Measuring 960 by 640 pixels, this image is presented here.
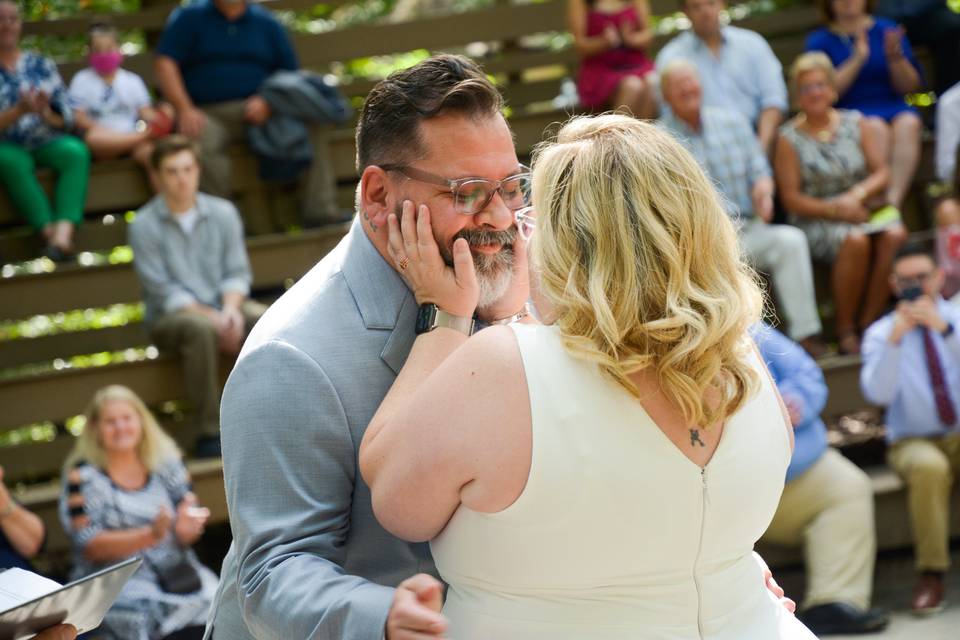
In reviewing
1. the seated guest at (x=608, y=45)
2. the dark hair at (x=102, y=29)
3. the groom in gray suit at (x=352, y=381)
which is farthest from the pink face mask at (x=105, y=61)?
the groom in gray suit at (x=352, y=381)

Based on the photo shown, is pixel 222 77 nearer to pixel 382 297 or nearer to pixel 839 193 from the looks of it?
pixel 839 193

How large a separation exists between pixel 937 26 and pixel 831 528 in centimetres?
432

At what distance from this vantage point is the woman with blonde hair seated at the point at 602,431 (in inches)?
74.9

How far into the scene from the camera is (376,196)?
233 cm

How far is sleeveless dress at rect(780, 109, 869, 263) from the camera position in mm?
7301

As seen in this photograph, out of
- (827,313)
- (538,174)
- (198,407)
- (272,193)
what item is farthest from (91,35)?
(538,174)

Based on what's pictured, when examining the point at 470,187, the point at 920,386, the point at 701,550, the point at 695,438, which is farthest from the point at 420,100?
the point at 920,386

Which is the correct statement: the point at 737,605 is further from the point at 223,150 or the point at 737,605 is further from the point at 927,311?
the point at 223,150

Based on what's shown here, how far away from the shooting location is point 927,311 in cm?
597

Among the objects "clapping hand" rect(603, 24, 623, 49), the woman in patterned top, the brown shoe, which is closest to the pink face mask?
the woman in patterned top

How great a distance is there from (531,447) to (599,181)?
1.42ft

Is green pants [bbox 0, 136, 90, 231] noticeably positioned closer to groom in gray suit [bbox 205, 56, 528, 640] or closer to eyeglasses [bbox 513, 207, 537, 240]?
groom in gray suit [bbox 205, 56, 528, 640]

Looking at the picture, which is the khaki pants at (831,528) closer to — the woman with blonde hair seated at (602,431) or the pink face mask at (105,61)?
the woman with blonde hair seated at (602,431)

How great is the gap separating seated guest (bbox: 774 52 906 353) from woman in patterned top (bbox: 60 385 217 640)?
3.82 meters
